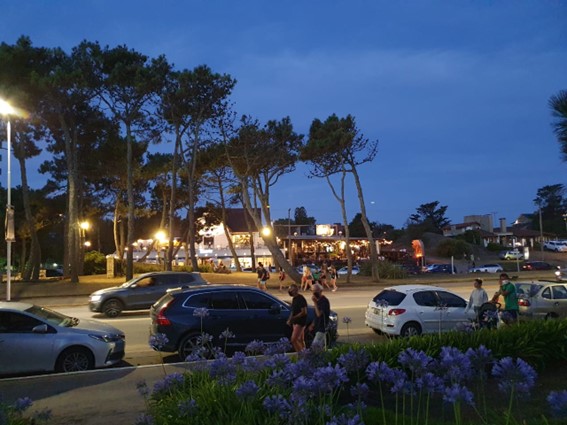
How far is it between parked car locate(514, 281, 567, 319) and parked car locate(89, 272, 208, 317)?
10.8m

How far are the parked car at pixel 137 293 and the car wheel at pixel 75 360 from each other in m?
9.21

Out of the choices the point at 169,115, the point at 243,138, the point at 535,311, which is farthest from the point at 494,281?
the point at 169,115

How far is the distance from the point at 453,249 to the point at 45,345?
2607 inches

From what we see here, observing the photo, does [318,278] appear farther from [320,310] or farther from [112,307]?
[320,310]

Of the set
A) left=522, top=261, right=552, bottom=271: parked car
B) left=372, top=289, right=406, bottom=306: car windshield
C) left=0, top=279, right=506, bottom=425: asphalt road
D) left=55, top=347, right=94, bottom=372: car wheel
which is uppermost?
left=372, top=289, right=406, bottom=306: car windshield

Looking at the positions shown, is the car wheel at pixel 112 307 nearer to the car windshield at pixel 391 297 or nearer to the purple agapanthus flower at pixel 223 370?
the car windshield at pixel 391 297

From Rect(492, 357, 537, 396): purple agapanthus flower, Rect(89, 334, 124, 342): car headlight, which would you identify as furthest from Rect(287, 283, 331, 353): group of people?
Rect(492, 357, 537, 396): purple agapanthus flower

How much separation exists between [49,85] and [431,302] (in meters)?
25.3

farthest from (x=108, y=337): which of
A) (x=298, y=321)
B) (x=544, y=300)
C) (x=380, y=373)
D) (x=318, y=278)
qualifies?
(x=318, y=278)

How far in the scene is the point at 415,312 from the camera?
1350 centimetres

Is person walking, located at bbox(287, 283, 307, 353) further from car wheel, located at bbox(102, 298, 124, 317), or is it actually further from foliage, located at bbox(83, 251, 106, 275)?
foliage, located at bbox(83, 251, 106, 275)

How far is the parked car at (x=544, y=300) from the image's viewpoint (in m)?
15.9

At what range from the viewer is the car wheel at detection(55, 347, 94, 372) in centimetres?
996

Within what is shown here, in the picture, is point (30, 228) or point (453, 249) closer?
point (30, 228)
